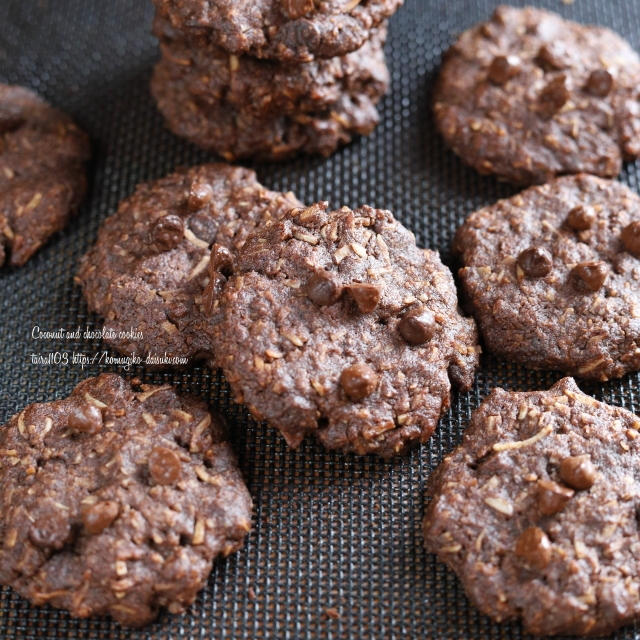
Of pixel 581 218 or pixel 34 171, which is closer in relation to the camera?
pixel 581 218

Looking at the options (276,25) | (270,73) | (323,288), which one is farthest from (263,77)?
(323,288)

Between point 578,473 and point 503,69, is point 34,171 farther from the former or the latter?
point 578,473

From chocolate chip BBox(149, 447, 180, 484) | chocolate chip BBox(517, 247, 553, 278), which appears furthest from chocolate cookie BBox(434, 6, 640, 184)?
chocolate chip BBox(149, 447, 180, 484)

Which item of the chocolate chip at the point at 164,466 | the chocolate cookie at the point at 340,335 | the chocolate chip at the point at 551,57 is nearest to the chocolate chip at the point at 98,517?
the chocolate chip at the point at 164,466

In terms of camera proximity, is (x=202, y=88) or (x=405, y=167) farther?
(x=405, y=167)

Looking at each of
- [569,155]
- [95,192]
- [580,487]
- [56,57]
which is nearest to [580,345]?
[580,487]

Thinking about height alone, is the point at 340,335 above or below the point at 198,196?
below

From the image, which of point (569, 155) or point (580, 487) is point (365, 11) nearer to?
point (569, 155)

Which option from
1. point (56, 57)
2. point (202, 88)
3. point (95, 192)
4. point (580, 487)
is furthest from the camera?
point (56, 57)
